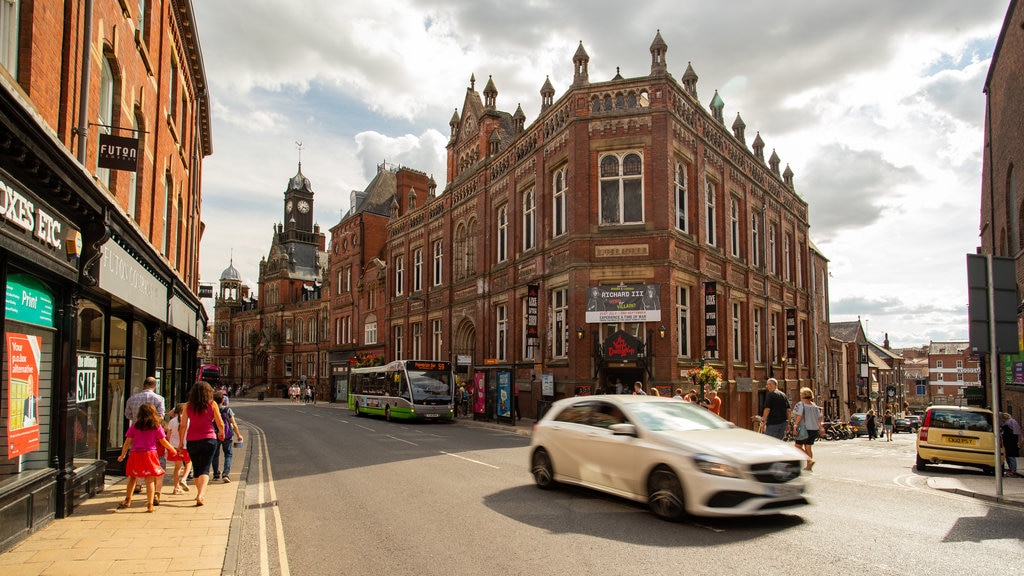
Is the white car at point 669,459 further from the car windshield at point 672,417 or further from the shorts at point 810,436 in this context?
the shorts at point 810,436

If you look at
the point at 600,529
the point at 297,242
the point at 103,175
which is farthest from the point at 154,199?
the point at 297,242

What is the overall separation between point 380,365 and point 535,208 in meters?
10.9

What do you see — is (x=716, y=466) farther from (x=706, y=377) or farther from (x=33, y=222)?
(x=706, y=377)

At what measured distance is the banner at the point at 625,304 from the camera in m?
22.8

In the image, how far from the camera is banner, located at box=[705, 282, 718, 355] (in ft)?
79.3

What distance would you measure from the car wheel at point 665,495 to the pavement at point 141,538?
4580 mm

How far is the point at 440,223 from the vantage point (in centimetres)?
3788

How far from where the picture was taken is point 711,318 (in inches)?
966

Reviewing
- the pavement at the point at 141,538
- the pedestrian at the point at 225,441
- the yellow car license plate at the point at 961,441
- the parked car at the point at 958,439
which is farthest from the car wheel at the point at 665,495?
the yellow car license plate at the point at 961,441

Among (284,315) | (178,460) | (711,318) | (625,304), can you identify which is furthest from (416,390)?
(284,315)

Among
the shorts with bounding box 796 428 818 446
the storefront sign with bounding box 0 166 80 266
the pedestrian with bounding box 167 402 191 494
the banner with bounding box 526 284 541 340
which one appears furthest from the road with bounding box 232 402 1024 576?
the banner with bounding box 526 284 541 340

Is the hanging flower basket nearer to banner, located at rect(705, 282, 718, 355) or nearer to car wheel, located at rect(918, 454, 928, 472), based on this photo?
banner, located at rect(705, 282, 718, 355)

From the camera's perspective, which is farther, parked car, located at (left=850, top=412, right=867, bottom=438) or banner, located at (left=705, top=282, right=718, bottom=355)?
parked car, located at (left=850, top=412, right=867, bottom=438)

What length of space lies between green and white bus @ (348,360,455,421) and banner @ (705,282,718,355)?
10939mm
